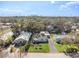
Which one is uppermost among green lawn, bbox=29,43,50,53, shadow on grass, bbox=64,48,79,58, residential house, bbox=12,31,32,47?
residential house, bbox=12,31,32,47

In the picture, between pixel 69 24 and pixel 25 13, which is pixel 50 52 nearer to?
pixel 69 24

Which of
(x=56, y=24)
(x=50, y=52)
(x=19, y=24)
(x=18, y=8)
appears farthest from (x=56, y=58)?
(x=18, y=8)

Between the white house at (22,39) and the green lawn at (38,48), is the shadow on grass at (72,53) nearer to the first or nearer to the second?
the green lawn at (38,48)

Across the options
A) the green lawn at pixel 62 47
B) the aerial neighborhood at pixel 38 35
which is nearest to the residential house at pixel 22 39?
the aerial neighborhood at pixel 38 35

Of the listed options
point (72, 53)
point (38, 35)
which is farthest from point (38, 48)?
point (72, 53)

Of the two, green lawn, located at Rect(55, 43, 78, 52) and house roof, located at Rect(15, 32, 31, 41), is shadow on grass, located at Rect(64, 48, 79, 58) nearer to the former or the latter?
green lawn, located at Rect(55, 43, 78, 52)

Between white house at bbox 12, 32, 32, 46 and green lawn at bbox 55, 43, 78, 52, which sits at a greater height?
white house at bbox 12, 32, 32, 46

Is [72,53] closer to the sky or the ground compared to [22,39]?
closer to the ground

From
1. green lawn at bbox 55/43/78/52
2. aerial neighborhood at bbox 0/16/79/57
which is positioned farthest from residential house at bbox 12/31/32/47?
green lawn at bbox 55/43/78/52

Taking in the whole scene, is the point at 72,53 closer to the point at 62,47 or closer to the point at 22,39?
the point at 62,47
